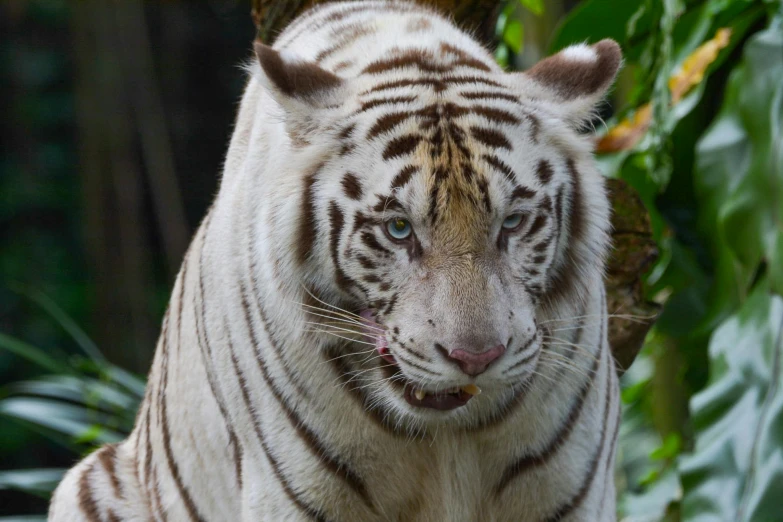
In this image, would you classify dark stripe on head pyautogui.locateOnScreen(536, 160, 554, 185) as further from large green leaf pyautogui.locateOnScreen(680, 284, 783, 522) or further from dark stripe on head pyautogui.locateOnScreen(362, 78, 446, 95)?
large green leaf pyautogui.locateOnScreen(680, 284, 783, 522)

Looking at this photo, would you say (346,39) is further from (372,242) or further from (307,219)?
(372,242)

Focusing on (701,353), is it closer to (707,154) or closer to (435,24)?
(707,154)

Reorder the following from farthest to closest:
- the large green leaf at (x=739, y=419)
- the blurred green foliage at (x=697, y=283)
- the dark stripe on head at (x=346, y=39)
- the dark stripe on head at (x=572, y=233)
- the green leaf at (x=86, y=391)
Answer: the green leaf at (x=86, y=391)
the blurred green foliage at (x=697, y=283)
the large green leaf at (x=739, y=419)
the dark stripe on head at (x=346, y=39)
the dark stripe on head at (x=572, y=233)

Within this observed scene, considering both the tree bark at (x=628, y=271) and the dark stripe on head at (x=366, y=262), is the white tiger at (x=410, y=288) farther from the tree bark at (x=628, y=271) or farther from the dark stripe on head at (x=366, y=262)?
the tree bark at (x=628, y=271)

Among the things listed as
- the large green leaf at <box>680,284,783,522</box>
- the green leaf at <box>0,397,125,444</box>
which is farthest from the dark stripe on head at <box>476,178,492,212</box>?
the green leaf at <box>0,397,125,444</box>

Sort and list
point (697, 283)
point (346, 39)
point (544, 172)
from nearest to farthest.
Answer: point (544, 172) < point (346, 39) < point (697, 283)

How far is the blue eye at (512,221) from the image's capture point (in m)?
2.00

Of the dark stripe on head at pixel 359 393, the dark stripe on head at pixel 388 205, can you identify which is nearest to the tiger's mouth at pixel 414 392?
the dark stripe on head at pixel 359 393

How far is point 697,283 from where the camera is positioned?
11.9ft

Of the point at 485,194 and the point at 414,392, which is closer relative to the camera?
the point at 485,194

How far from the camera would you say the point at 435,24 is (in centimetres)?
243

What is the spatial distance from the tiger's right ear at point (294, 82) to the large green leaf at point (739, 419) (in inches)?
64.4

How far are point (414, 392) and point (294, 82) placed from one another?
0.67 metres

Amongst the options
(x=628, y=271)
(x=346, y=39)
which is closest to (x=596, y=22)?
(x=628, y=271)
